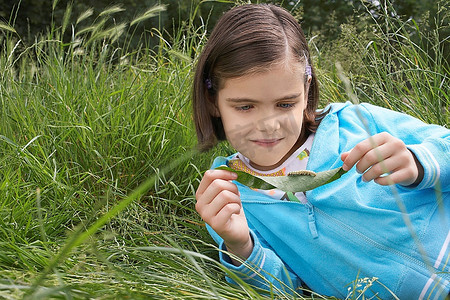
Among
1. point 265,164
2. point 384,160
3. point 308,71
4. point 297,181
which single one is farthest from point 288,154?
point 297,181

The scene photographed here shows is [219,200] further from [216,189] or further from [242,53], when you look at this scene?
[242,53]

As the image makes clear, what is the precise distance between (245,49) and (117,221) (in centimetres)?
61

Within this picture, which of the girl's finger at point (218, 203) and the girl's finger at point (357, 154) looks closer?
the girl's finger at point (357, 154)

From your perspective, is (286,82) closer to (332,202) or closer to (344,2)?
(332,202)

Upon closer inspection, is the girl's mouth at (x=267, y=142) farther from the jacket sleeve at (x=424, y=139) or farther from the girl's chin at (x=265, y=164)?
the jacket sleeve at (x=424, y=139)

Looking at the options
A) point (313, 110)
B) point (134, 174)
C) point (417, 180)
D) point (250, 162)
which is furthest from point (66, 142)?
point (417, 180)

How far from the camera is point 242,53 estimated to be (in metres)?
1.44

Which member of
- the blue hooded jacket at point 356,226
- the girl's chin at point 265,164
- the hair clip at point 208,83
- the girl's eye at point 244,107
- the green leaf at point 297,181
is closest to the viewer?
the green leaf at point 297,181

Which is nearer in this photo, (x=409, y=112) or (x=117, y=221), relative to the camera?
(x=117, y=221)

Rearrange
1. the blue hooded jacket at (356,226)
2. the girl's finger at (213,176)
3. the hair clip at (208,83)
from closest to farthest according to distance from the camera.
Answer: the girl's finger at (213,176) < the blue hooded jacket at (356,226) < the hair clip at (208,83)

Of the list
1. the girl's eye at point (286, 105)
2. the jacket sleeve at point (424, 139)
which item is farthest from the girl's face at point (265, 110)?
the jacket sleeve at point (424, 139)

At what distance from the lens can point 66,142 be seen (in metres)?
1.78

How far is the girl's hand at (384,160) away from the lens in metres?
0.98

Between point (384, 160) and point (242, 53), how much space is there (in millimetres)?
536
